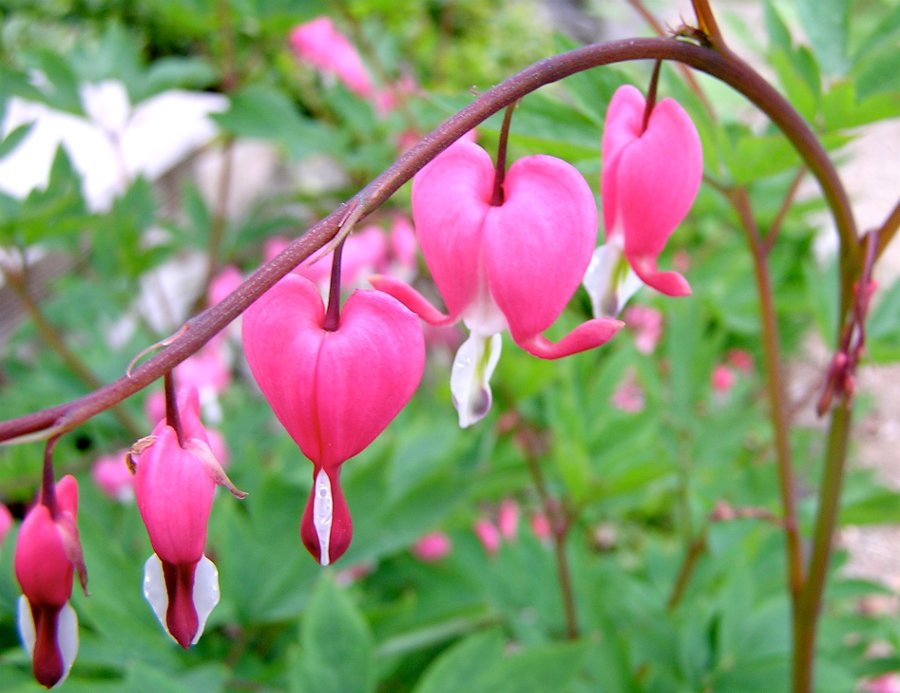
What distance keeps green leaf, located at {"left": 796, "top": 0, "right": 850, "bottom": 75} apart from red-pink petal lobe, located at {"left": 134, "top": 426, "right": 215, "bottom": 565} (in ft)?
2.08

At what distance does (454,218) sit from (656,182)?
127 millimetres

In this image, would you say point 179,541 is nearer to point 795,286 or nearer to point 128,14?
point 795,286

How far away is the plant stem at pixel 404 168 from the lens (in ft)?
1.16

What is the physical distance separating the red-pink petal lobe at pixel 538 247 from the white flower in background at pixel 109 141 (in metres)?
1.87

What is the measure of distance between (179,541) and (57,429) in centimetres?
7

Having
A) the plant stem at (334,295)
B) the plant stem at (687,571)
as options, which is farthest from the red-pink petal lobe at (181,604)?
the plant stem at (687,571)

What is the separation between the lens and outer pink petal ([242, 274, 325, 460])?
0.39 m

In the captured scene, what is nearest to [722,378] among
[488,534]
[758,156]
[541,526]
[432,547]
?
[541,526]

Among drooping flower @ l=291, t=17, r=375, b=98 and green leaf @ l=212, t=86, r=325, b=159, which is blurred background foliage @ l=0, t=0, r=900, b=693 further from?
drooping flower @ l=291, t=17, r=375, b=98

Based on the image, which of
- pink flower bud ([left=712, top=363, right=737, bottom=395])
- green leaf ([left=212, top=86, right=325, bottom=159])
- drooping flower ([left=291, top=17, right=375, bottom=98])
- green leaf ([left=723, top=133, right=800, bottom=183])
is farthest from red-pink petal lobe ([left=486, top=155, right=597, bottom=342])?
pink flower bud ([left=712, top=363, right=737, bottom=395])

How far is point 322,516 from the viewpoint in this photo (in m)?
0.39

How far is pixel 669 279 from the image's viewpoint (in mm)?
469

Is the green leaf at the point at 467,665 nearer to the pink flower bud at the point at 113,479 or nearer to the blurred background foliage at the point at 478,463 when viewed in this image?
the blurred background foliage at the point at 478,463

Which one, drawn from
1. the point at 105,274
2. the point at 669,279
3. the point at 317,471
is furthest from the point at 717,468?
the point at 105,274
